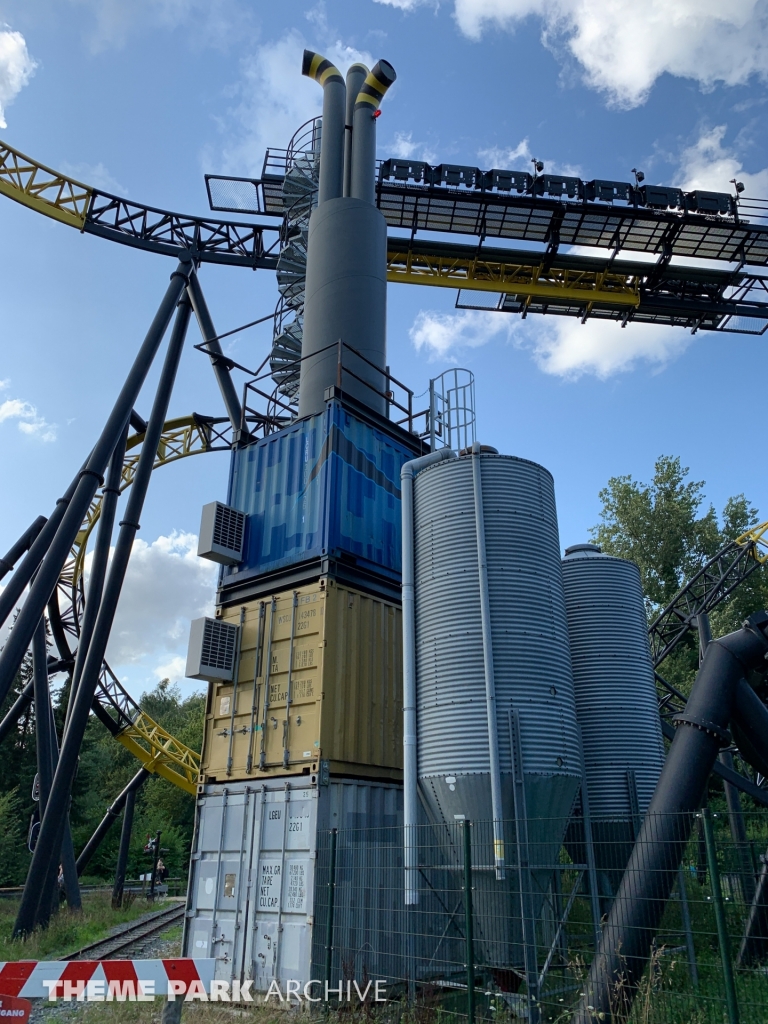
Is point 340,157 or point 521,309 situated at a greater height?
point 521,309

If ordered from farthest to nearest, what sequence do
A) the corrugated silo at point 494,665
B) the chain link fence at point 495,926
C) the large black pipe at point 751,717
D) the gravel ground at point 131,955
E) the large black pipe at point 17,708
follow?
the large black pipe at point 17,708 → the gravel ground at point 131,955 → the large black pipe at point 751,717 → the corrugated silo at point 494,665 → the chain link fence at point 495,926

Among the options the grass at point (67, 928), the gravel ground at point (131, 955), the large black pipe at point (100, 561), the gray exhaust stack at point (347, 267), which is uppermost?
the gray exhaust stack at point (347, 267)

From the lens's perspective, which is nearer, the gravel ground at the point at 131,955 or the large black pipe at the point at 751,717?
the large black pipe at the point at 751,717

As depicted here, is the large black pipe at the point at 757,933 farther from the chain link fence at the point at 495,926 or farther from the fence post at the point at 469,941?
the fence post at the point at 469,941

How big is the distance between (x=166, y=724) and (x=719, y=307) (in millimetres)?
55308

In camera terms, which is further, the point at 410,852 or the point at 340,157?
the point at 340,157

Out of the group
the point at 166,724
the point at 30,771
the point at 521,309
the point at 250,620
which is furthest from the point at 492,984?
the point at 166,724

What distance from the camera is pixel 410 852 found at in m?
8.83

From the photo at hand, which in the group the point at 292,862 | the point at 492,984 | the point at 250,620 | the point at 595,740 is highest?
the point at 250,620

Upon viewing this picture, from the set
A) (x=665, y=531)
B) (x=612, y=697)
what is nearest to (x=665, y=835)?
(x=612, y=697)

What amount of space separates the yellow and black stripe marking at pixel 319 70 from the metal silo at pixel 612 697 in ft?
46.4

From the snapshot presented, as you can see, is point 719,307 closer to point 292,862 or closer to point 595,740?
point 595,740

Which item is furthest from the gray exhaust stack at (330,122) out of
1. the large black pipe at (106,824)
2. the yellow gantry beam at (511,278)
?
the large black pipe at (106,824)

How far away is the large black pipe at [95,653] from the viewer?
47.3 feet
